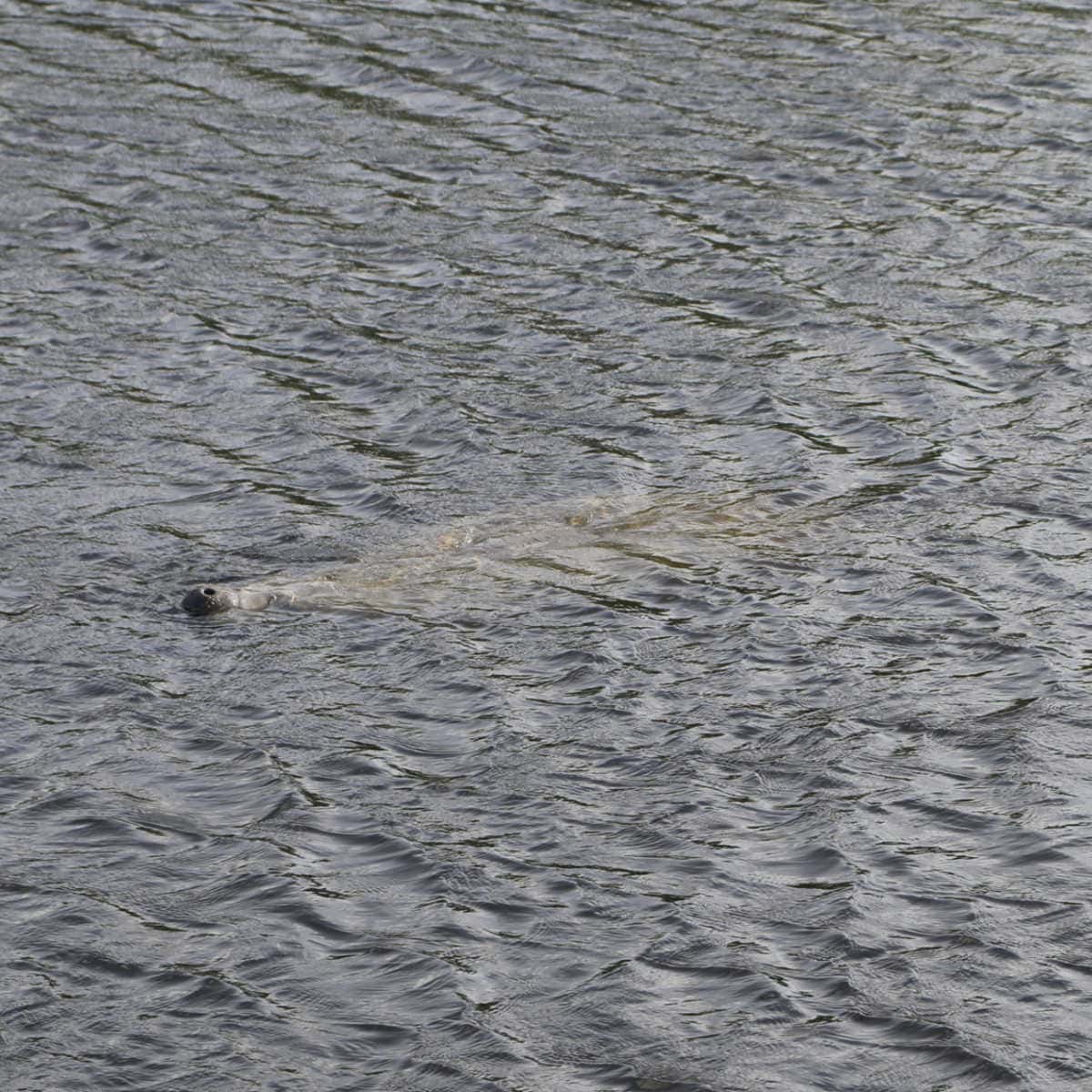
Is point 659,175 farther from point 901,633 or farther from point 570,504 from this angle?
point 901,633

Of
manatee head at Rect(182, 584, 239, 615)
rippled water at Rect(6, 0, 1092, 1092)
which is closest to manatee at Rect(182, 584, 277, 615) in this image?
manatee head at Rect(182, 584, 239, 615)

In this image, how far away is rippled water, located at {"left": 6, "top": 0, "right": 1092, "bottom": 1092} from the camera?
32.1 feet

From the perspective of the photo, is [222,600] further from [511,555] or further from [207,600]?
[511,555]

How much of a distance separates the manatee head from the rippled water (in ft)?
0.64

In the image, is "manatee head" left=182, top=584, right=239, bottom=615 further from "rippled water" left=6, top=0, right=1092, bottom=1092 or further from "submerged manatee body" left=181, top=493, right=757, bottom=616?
"rippled water" left=6, top=0, right=1092, bottom=1092

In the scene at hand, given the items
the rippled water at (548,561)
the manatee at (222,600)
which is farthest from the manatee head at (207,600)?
the rippled water at (548,561)

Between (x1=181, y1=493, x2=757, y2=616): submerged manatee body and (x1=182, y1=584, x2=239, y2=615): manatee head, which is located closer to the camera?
(x1=182, y1=584, x2=239, y2=615): manatee head

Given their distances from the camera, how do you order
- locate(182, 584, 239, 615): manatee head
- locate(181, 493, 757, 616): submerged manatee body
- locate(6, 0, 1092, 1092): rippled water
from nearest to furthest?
locate(6, 0, 1092, 1092): rippled water < locate(182, 584, 239, 615): manatee head < locate(181, 493, 757, 616): submerged manatee body

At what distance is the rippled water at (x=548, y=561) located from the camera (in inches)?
385

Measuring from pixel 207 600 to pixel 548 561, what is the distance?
2.58m

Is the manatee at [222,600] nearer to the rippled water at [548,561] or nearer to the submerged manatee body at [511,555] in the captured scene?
the submerged manatee body at [511,555]

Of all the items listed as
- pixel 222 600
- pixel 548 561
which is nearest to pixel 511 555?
pixel 548 561

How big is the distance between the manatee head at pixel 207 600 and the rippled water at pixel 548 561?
0.19 metres

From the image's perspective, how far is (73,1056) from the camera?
365 inches
